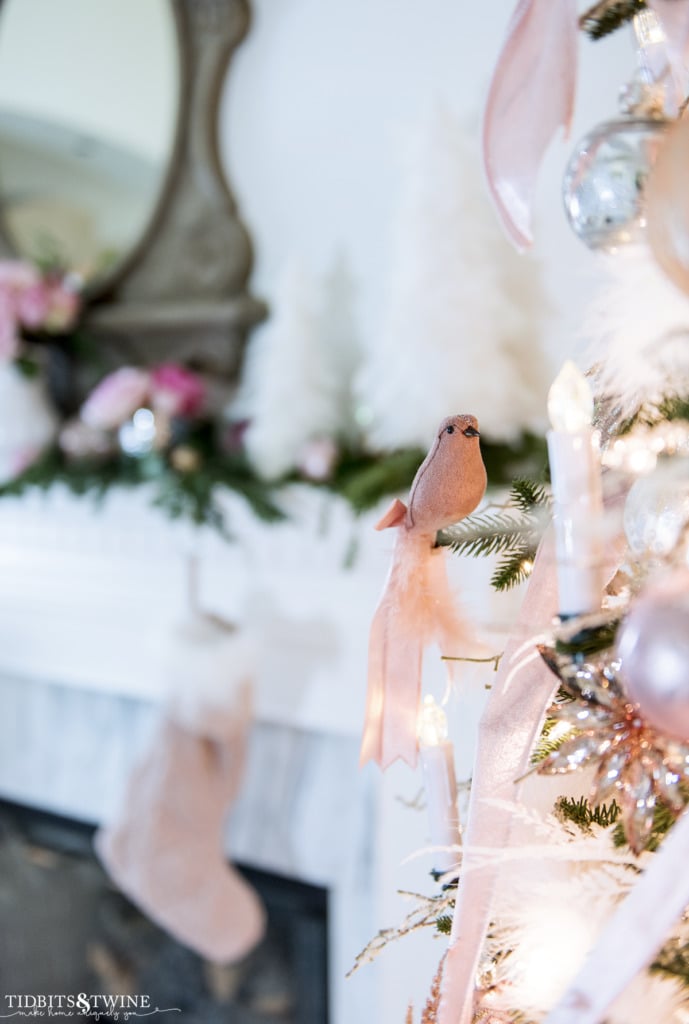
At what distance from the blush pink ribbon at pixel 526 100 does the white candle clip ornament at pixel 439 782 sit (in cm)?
25

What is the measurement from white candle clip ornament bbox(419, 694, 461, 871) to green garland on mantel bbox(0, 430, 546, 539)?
1.95 ft

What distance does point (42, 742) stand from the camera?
1.55 meters

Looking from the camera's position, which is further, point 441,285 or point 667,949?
point 441,285

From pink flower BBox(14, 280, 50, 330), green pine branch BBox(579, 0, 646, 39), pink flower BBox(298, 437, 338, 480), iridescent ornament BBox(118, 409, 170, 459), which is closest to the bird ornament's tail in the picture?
green pine branch BBox(579, 0, 646, 39)

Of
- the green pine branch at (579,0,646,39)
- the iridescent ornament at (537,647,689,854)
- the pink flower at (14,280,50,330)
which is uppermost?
the green pine branch at (579,0,646,39)

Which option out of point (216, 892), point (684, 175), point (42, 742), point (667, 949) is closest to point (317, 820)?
point (216, 892)

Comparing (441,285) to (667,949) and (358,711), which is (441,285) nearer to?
(358,711)

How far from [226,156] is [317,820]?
3.57 feet

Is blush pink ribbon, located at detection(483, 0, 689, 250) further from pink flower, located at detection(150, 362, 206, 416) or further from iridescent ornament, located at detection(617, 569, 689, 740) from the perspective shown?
pink flower, located at detection(150, 362, 206, 416)

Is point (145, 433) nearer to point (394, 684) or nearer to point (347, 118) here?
point (347, 118)

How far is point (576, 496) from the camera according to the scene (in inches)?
11.6

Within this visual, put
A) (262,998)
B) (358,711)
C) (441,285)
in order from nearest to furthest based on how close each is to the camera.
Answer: (441,285) → (358,711) → (262,998)

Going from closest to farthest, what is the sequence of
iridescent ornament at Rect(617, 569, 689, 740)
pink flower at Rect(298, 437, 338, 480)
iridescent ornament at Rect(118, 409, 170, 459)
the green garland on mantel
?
iridescent ornament at Rect(617, 569, 689, 740), the green garland on mantel, pink flower at Rect(298, 437, 338, 480), iridescent ornament at Rect(118, 409, 170, 459)

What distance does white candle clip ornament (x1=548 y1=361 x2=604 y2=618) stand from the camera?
293mm
